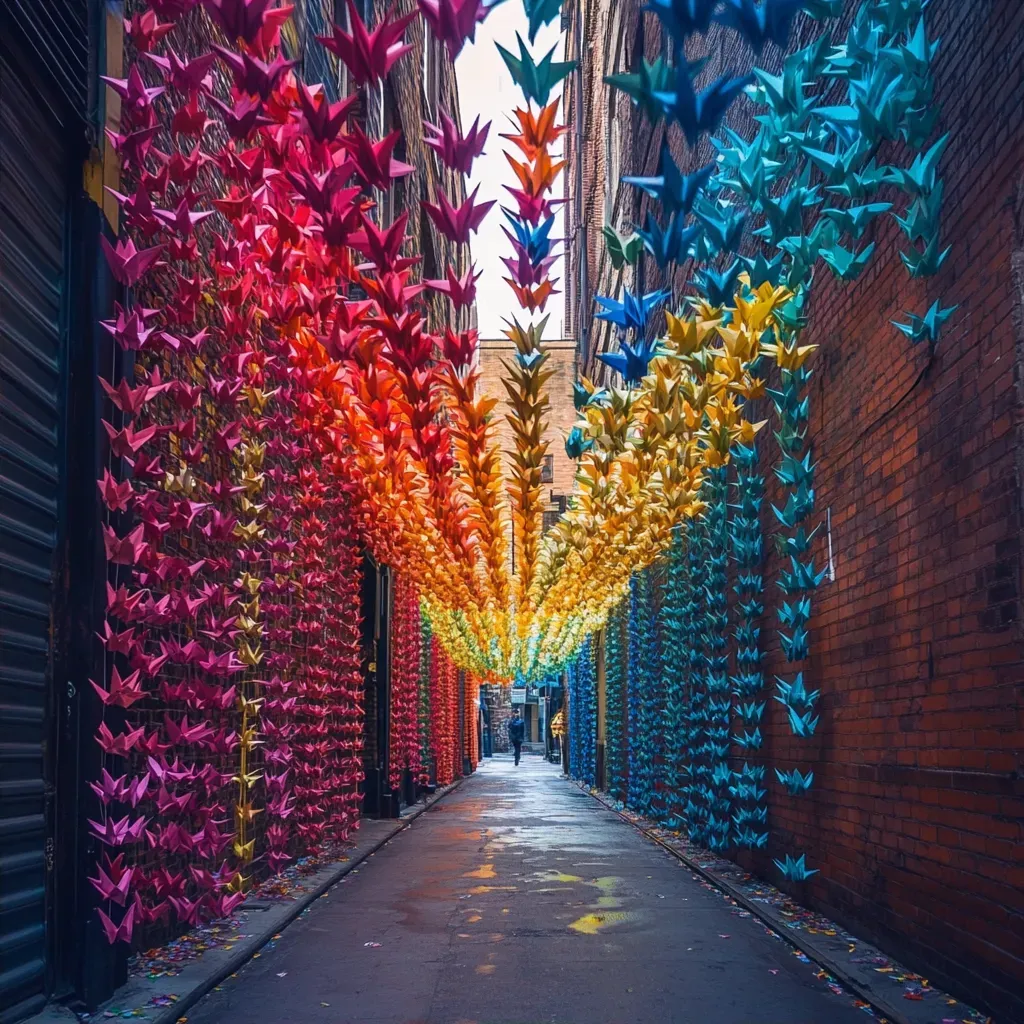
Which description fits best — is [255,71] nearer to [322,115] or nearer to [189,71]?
[322,115]

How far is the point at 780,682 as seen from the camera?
7.87m

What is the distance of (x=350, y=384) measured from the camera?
7379mm

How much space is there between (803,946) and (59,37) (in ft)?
19.9

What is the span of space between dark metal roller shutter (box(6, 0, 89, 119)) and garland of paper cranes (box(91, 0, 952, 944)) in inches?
11.2

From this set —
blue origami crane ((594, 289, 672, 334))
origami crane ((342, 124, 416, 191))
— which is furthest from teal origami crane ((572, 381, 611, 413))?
origami crane ((342, 124, 416, 191))

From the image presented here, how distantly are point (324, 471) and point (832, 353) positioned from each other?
20.1 ft

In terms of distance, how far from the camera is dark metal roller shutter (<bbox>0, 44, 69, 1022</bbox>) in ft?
15.6

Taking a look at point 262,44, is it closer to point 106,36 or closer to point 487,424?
point 106,36

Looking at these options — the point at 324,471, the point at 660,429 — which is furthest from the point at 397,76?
the point at 660,429

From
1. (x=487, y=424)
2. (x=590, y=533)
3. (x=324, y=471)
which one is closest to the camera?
(x=487, y=424)

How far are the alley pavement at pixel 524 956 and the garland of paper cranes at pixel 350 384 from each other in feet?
2.16

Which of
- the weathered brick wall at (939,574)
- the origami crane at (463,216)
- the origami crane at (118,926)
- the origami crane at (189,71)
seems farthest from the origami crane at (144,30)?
the origami crane at (118,926)

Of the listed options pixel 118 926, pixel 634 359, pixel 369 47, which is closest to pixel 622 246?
pixel 634 359

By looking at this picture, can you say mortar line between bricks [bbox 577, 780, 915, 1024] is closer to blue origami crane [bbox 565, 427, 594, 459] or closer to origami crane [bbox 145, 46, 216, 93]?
blue origami crane [bbox 565, 427, 594, 459]
